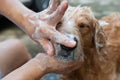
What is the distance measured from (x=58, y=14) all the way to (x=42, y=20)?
0.38 ft

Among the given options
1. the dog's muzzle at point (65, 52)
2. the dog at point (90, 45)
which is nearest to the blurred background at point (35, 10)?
the dog at point (90, 45)

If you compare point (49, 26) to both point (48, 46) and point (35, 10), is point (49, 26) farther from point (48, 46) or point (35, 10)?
point (35, 10)

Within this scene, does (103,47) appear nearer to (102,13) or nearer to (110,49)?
(110,49)

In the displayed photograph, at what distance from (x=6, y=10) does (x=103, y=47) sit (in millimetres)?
983

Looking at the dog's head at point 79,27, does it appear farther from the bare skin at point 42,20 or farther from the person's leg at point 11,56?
the person's leg at point 11,56

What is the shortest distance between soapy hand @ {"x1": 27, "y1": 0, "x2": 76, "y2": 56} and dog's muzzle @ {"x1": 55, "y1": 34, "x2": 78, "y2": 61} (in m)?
0.05

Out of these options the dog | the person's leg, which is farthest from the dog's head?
the person's leg

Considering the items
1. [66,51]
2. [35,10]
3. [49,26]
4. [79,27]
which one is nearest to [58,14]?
[49,26]

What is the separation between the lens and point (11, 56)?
2100 millimetres

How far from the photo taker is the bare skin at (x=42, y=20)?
58.7 inches

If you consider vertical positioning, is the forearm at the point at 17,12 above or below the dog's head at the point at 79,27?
above

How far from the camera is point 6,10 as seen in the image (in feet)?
5.48

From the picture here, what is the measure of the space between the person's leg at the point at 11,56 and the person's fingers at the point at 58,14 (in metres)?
0.60

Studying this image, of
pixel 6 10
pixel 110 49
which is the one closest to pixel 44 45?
pixel 6 10
